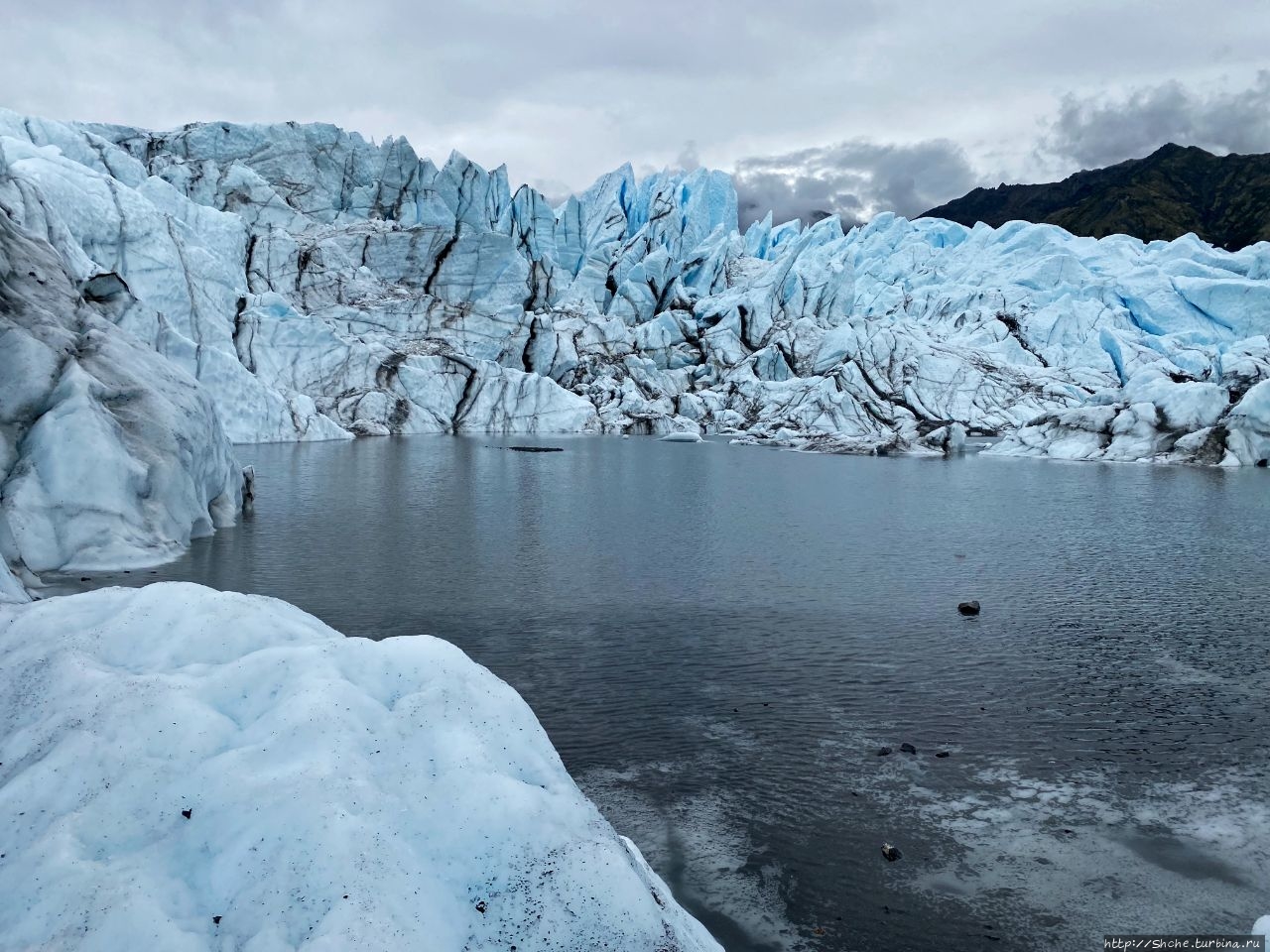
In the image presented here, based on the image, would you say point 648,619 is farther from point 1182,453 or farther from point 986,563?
point 1182,453

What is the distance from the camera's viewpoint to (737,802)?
946 cm

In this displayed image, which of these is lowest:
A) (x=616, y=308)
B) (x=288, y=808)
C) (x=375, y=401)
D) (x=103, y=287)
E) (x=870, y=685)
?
(x=870, y=685)

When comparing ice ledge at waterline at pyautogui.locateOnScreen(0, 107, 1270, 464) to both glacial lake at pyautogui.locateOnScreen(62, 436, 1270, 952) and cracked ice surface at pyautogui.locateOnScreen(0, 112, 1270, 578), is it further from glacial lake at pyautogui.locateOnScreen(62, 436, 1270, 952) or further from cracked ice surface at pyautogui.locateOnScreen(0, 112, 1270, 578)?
glacial lake at pyautogui.locateOnScreen(62, 436, 1270, 952)

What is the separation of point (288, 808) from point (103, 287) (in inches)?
1261

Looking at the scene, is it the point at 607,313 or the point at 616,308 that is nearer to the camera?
the point at 607,313

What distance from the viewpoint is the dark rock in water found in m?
30.1

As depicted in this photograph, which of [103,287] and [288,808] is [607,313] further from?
[288,808]

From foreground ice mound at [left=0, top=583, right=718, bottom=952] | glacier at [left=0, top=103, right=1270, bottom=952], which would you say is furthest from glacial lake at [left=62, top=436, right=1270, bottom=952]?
glacier at [left=0, top=103, right=1270, bottom=952]

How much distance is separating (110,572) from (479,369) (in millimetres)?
70868

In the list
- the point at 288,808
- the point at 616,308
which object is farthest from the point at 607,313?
the point at 288,808

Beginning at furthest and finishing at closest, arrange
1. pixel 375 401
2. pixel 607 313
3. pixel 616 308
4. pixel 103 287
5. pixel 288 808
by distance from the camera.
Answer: pixel 616 308 < pixel 607 313 < pixel 375 401 < pixel 103 287 < pixel 288 808

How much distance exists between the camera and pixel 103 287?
99.2 feet

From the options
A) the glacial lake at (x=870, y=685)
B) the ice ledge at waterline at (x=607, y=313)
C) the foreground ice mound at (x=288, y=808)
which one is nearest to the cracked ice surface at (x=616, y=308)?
the ice ledge at waterline at (x=607, y=313)

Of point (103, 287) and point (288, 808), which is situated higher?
point (103, 287)
